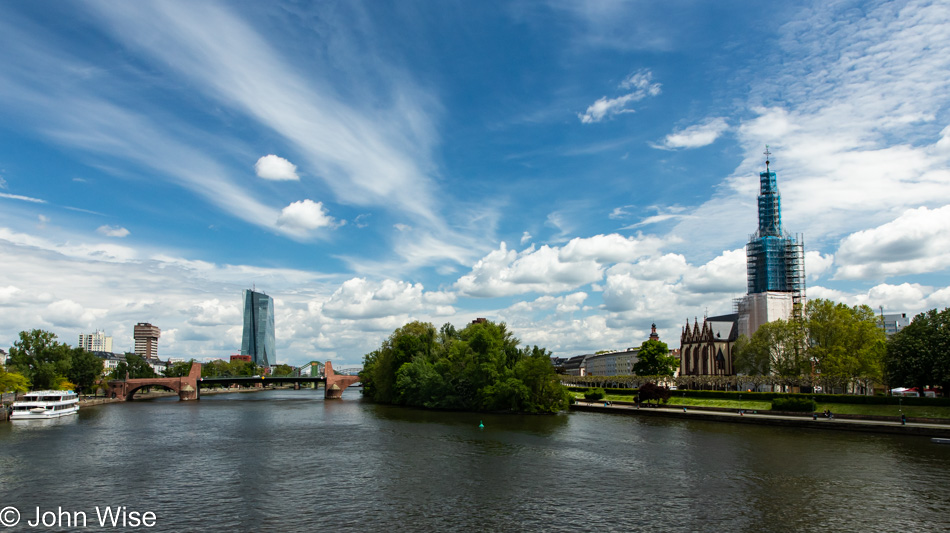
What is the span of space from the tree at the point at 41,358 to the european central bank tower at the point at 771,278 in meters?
164

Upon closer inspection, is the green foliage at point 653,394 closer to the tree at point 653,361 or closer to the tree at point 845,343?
the tree at point 845,343

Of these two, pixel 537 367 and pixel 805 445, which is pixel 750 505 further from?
pixel 537 367

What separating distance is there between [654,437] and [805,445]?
1412cm

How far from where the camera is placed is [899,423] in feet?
205

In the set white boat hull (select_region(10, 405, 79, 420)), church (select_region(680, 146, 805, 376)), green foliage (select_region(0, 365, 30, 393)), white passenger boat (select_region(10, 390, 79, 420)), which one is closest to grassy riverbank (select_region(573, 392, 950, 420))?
church (select_region(680, 146, 805, 376))

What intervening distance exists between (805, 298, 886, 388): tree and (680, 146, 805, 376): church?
5829 centimetres

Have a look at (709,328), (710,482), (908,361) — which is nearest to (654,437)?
(710,482)

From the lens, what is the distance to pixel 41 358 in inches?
5054

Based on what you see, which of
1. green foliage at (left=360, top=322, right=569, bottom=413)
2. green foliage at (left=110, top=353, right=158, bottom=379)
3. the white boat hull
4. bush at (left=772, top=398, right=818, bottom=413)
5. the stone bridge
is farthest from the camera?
green foliage at (left=110, top=353, right=158, bottom=379)

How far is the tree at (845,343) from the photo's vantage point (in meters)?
87.8

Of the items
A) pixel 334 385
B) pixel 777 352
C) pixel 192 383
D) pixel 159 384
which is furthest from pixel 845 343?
pixel 159 384

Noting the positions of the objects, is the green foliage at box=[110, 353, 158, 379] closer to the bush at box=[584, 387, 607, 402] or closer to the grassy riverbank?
the bush at box=[584, 387, 607, 402]

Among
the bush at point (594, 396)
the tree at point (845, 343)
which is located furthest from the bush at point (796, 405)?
the bush at point (594, 396)

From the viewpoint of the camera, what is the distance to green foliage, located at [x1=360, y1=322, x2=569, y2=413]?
3568 inches
